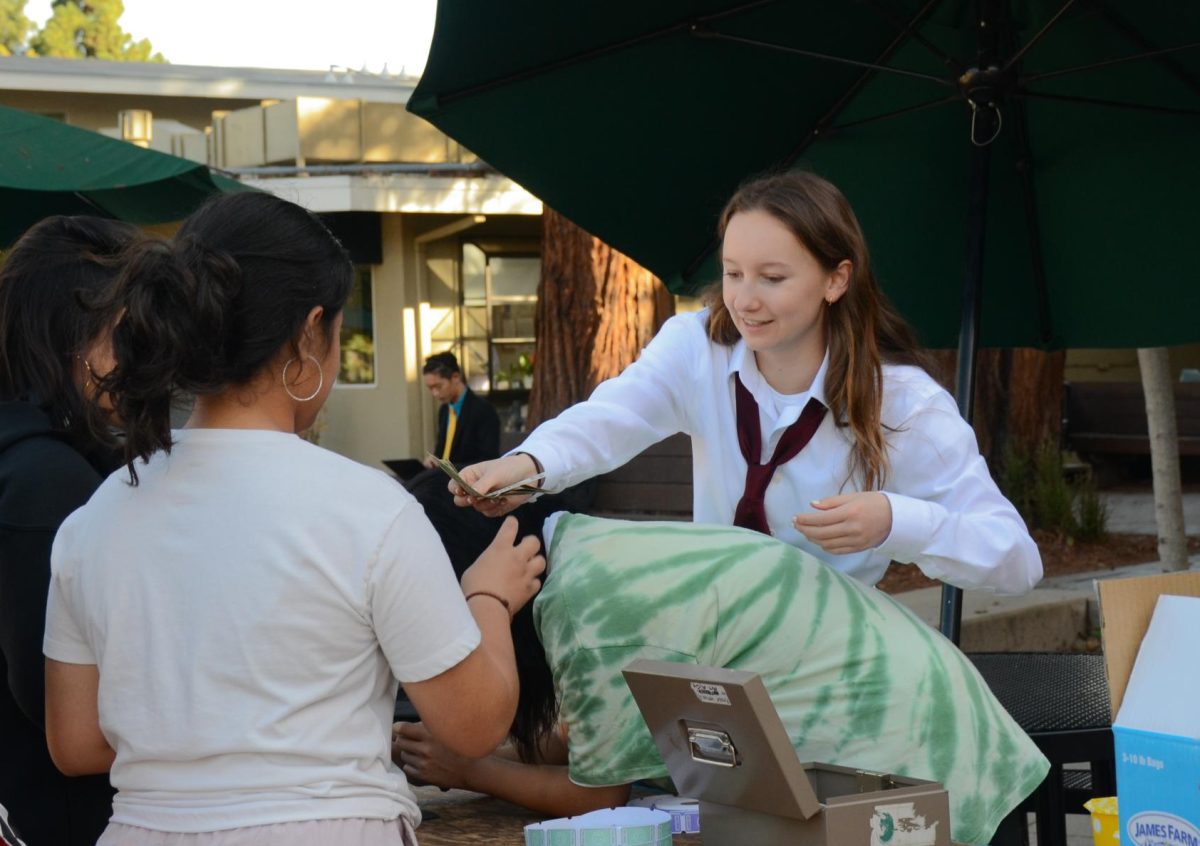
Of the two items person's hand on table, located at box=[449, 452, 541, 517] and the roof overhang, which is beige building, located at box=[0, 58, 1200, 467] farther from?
person's hand on table, located at box=[449, 452, 541, 517]

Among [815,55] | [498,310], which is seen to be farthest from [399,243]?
[815,55]

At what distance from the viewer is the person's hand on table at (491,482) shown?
2.33m

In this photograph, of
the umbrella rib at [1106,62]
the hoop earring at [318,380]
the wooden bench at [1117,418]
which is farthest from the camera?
the wooden bench at [1117,418]

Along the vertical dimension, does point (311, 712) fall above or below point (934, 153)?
below

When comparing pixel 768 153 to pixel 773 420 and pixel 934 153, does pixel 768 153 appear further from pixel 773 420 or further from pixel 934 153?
pixel 773 420

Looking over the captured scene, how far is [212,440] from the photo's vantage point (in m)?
1.81

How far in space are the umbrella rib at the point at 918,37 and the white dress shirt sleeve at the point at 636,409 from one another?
1.12 m

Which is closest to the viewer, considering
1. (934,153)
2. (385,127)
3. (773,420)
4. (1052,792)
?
(773,420)

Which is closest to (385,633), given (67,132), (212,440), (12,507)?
(212,440)

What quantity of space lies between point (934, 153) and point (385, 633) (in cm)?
259

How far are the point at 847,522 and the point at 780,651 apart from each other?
0.72 ft

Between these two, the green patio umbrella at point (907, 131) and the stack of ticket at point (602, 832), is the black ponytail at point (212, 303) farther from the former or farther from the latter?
the green patio umbrella at point (907, 131)

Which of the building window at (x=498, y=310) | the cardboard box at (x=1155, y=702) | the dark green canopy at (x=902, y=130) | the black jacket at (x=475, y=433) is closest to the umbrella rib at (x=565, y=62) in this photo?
the dark green canopy at (x=902, y=130)

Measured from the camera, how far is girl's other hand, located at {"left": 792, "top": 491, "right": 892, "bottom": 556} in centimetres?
222
